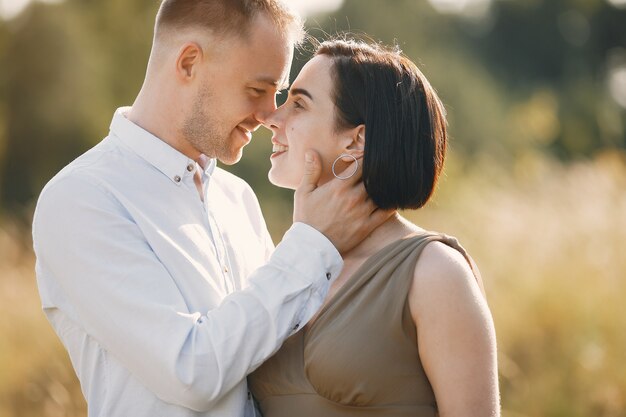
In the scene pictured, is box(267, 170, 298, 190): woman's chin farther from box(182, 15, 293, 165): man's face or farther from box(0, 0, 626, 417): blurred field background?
box(0, 0, 626, 417): blurred field background

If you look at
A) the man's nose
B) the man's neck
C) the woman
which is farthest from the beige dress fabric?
the man's neck

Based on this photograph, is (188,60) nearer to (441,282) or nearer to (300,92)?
(300,92)

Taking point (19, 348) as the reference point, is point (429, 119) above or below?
above

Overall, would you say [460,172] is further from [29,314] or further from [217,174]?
[217,174]

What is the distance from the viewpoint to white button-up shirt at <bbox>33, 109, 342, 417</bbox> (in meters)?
2.91

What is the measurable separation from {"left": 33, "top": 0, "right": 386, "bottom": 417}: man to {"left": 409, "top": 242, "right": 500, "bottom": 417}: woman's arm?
0.36 metres

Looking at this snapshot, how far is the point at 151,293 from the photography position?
2.96 meters

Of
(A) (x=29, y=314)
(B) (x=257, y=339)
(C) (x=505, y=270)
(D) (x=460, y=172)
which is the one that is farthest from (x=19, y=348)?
(D) (x=460, y=172)

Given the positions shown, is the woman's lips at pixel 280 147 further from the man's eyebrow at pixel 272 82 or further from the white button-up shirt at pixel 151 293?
the white button-up shirt at pixel 151 293

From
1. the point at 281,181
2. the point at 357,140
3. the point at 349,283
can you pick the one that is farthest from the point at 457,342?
the point at 281,181

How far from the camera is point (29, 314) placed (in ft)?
24.9

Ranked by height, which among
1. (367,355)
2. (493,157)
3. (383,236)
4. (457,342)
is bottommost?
(493,157)

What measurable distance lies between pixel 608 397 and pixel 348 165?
3.39m

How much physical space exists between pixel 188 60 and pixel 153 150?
384 mm
